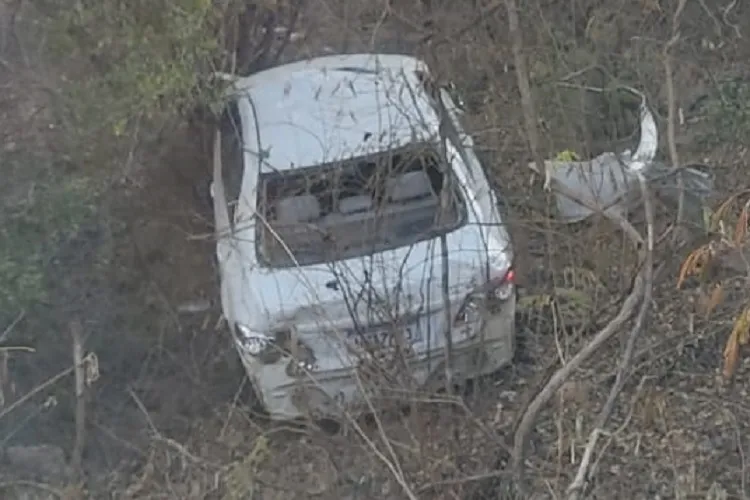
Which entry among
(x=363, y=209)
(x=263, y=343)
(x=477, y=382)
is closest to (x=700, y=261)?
(x=477, y=382)

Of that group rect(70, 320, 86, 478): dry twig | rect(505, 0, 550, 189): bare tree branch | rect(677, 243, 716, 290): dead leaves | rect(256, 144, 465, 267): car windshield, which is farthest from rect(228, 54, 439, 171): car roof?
rect(677, 243, 716, 290): dead leaves

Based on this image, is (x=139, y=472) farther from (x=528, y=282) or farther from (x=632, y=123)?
(x=632, y=123)

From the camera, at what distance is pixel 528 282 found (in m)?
7.15

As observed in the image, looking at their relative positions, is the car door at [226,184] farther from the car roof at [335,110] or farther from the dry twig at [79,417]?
the dry twig at [79,417]

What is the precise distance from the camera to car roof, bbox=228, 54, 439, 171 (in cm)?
723

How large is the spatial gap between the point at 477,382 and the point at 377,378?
2.21 ft

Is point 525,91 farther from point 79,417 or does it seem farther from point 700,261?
point 700,261

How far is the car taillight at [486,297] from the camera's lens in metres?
6.54

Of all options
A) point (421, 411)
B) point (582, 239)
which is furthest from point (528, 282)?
point (421, 411)

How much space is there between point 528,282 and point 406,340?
122cm

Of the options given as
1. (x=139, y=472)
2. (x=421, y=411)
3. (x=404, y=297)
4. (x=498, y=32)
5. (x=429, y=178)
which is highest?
(x=498, y=32)

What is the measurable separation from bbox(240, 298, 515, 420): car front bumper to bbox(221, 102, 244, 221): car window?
117 centimetres

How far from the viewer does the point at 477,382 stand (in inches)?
252

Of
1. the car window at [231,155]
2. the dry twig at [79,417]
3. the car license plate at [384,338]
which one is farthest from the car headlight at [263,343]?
the car window at [231,155]
